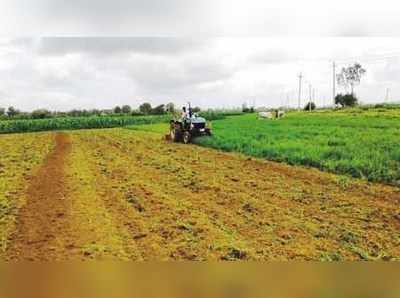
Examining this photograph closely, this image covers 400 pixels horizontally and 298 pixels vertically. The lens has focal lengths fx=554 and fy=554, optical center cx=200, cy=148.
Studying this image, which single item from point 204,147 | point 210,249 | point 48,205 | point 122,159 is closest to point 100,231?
point 48,205

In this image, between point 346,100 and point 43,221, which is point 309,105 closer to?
point 346,100

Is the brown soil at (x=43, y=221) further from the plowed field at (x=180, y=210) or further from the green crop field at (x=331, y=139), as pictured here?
the green crop field at (x=331, y=139)

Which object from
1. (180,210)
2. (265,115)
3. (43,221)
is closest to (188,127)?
(265,115)

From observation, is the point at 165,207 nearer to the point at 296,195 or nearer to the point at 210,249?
the point at 210,249

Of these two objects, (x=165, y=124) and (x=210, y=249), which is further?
(x=165, y=124)

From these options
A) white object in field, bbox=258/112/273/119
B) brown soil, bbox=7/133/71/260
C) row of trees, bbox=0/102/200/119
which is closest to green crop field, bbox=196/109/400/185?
white object in field, bbox=258/112/273/119

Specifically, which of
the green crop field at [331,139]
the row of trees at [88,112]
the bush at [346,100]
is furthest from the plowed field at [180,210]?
the bush at [346,100]
